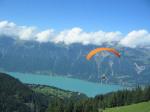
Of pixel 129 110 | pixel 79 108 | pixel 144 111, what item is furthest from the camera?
pixel 79 108

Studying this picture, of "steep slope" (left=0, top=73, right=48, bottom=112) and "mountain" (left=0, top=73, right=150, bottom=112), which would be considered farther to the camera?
"steep slope" (left=0, top=73, right=48, bottom=112)

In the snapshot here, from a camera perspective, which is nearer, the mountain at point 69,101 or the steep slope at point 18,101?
the mountain at point 69,101

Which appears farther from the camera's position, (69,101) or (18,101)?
(18,101)

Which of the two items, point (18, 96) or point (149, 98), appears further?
A: point (18, 96)

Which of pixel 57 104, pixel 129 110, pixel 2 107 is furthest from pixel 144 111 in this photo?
pixel 2 107

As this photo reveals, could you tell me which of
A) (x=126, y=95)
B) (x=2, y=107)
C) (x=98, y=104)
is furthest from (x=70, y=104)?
(x=2, y=107)

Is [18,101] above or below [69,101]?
below

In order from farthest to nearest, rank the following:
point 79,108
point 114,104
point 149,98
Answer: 1. point 114,104
2. point 149,98
3. point 79,108

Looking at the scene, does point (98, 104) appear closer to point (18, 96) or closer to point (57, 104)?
point (57, 104)

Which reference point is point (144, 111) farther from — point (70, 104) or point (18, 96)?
point (18, 96)
